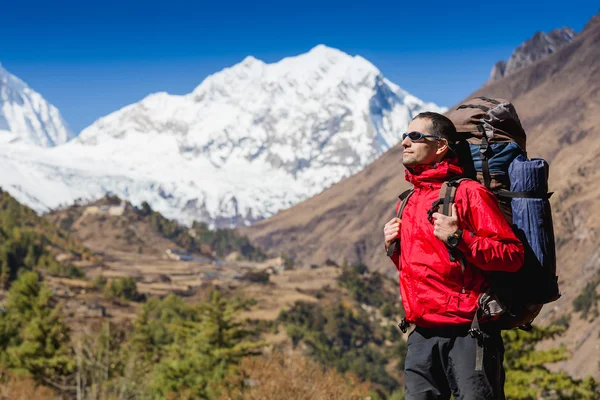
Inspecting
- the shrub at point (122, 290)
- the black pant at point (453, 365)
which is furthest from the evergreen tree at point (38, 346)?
the shrub at point (122, 290)

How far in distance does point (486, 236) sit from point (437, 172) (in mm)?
549

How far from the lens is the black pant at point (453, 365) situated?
4531mm

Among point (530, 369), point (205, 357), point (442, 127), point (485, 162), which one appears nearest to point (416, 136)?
point (442, 127)

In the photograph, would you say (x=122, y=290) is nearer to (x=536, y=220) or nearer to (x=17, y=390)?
(x=17, y=390)

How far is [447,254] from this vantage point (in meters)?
4.62

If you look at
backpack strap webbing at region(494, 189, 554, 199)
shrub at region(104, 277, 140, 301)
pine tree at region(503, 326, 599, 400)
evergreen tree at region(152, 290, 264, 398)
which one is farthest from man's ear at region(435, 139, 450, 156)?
shrub at region(104, 277, 140, 301)

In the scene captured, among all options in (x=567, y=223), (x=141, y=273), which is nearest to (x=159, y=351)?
(x=141, y=273)

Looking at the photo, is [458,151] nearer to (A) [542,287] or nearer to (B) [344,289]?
(A) [542,287]

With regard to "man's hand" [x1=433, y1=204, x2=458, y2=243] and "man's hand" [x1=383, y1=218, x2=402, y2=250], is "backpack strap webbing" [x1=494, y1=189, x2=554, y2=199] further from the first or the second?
"man's hand" [x1=383, y1=218, x2=402, y2=250]

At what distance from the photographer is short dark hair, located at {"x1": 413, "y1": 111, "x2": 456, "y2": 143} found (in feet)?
16.1

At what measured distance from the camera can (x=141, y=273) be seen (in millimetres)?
151875

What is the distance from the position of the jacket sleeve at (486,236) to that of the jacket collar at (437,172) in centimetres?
25

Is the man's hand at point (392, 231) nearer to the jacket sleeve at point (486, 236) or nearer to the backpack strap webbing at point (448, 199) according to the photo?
the backpack strap webbing at point (448, 199)

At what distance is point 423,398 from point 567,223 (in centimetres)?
19042
